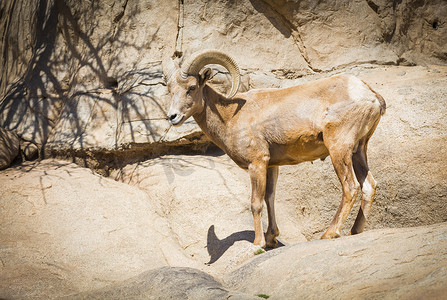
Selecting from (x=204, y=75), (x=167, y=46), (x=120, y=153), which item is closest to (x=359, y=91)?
(x=204, y=75)

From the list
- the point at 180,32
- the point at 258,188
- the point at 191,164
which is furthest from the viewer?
the point at 180,32

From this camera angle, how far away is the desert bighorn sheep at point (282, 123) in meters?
6.64

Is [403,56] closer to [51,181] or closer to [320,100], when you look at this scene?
[320,100]

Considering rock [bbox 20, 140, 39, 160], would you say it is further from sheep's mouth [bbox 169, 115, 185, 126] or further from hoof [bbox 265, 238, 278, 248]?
hoof [bbox 265, 238, 278, 248]

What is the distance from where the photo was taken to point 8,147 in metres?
9.87

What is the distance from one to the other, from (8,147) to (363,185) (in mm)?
7685

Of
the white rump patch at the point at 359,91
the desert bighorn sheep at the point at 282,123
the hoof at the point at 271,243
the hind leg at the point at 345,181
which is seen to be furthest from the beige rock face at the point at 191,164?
the white rump patch at the point at 359,91

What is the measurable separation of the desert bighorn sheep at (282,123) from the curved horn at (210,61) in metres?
0.02

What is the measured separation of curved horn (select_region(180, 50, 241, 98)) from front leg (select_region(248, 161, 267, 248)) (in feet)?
4.33

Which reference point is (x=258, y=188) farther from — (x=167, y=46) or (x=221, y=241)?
(x=167, y=46)

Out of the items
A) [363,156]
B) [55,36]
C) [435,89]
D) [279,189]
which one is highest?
[55,36]

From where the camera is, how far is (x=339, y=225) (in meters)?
6.54

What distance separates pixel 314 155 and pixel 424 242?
115 inches

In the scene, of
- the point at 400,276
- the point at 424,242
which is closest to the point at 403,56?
the point at 424,242
